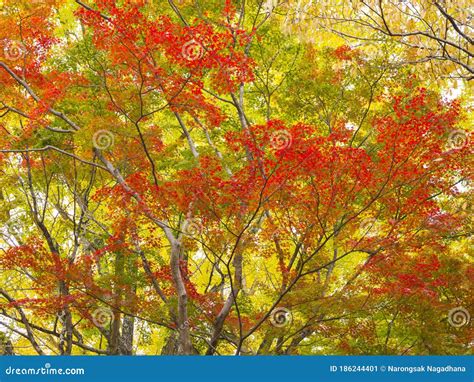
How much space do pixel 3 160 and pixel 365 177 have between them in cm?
748

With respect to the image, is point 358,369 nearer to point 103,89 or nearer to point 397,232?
point 397,232

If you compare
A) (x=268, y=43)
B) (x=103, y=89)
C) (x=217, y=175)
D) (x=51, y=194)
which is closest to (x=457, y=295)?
(x=217, y=175)

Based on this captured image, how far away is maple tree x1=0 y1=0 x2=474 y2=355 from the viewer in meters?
8.48

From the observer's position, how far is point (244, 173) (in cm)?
879

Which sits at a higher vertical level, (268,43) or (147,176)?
(268,43)

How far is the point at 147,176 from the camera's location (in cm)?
1019

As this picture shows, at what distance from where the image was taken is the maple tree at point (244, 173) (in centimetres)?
848

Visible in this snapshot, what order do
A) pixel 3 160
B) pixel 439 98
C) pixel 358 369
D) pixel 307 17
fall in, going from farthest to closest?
pixel 3 160, pixel 439 98, pixel 358 369, pixel 307 17

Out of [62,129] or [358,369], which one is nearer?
[358,369]

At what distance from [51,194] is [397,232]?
8.16m

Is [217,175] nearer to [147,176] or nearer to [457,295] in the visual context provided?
[147,176]

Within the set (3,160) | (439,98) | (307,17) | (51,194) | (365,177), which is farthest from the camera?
(51,194)

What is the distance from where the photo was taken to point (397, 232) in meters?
9.06

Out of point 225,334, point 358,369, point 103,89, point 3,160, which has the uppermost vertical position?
point 3,160
